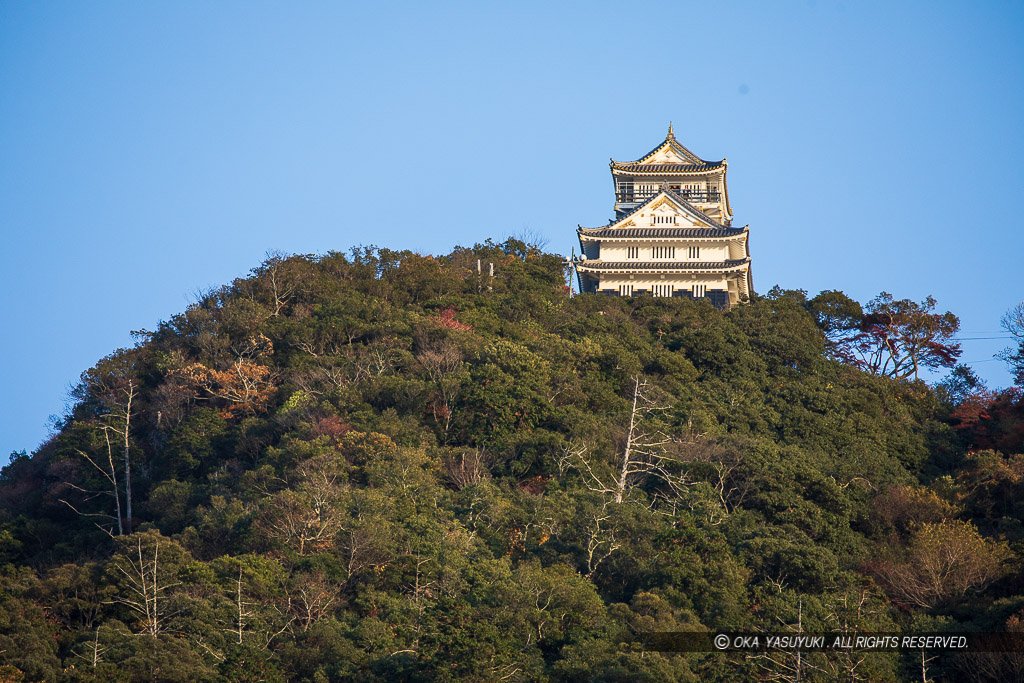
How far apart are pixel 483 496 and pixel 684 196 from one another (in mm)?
30224

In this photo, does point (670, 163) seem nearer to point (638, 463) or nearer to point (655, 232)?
point (655, 232)

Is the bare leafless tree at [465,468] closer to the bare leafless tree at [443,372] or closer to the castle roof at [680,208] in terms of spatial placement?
the bare leafless tree at [443,372]

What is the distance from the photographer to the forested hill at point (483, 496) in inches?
899

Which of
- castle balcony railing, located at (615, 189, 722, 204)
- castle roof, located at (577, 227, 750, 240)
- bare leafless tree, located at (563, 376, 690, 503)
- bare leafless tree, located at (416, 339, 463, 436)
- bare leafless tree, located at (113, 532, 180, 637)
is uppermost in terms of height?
castle balcony railing, located at (615, 189, 722, 204)

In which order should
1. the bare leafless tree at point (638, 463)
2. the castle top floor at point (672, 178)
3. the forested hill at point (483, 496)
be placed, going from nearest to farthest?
the forested hill at point (483, 496) → the bare leafless tree at point (638, 463) → the castle top floor at point (672, 178)

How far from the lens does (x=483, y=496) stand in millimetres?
27766

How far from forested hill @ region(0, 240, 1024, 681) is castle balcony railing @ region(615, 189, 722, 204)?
1279cm

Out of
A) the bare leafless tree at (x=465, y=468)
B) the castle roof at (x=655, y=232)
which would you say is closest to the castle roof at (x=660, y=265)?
the castle roof at (x=655, y=232)

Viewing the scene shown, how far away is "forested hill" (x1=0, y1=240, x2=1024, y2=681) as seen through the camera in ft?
74.9

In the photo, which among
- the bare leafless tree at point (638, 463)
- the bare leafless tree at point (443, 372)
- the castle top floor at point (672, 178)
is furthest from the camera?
the castle top floor at point (672, 178)

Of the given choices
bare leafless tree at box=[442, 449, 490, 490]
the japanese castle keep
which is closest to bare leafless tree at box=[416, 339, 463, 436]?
bare leafless tree at box=[442, 449, 490, 490]

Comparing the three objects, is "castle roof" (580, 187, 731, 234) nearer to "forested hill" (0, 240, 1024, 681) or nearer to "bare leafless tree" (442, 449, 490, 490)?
"forested hill" (0, 240, 1024, 681)

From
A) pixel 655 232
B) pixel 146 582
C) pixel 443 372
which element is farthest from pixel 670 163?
pixel 146 582

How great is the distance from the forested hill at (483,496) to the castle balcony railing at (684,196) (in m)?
12.8
